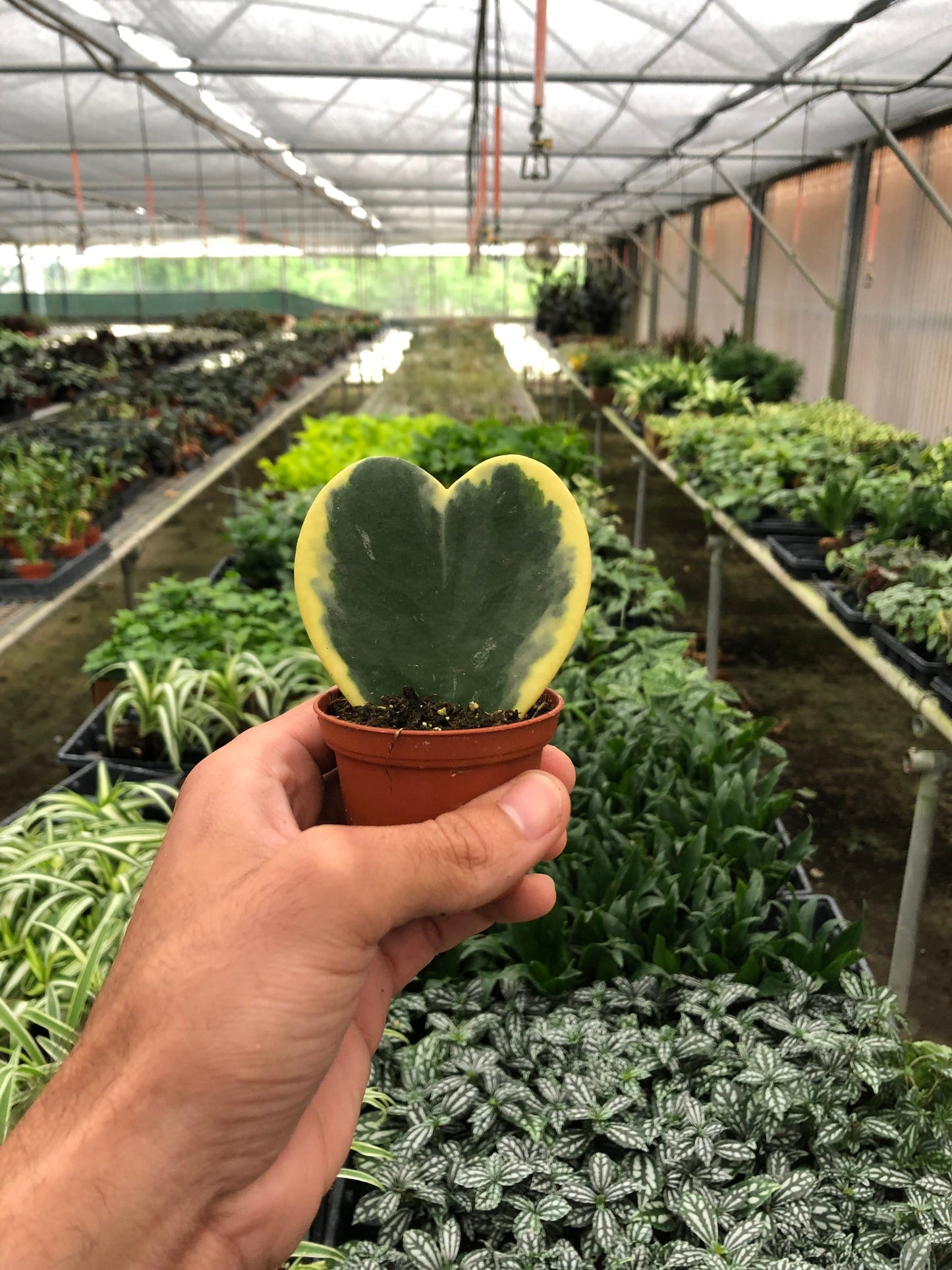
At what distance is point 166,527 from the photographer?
809cm

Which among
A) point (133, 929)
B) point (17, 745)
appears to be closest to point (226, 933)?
point (133, 929)

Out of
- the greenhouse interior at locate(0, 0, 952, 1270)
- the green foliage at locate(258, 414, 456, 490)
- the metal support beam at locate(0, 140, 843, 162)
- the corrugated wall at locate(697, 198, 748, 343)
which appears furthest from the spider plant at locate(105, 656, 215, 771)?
the corrugated wall at locate(697, 198, 748, 343)

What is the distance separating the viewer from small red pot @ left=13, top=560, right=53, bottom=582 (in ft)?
10.6

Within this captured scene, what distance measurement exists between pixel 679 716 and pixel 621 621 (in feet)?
2.95

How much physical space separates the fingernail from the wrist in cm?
35

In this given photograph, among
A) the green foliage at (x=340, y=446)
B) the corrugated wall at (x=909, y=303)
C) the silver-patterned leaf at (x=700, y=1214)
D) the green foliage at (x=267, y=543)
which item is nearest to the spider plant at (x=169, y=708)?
the green foliage at (x=267, y=543)

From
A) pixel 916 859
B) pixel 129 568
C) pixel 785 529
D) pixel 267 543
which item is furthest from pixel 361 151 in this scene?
pixel 916 859

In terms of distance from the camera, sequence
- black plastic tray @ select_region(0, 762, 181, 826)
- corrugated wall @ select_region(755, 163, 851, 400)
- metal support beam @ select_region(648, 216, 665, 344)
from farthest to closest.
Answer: metal support beam @ select_region(648, 216, 665, 344), corrugated wall @ select_region(755, 163, 851, 400), black plastic tray @ select_region(0, 762, 181, 826)

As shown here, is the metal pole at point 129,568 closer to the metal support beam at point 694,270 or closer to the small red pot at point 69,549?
the small red pot at point 69,549

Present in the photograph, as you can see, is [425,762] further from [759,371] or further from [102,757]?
[759,371]

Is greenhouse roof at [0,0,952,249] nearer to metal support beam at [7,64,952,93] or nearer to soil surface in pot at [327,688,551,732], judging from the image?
metal support beam at [7,64,952,93]

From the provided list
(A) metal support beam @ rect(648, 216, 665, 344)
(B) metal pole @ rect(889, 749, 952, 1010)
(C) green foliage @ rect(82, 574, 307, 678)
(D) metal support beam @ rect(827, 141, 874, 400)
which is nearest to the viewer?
(B) metal pole @ rect(889, 749, 952, 1010)

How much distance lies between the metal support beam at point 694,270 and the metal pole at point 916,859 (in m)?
11.7

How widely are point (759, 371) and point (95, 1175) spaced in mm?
7974
